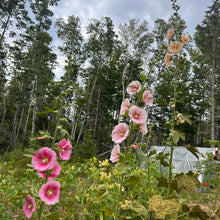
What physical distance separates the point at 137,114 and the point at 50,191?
0.70 m

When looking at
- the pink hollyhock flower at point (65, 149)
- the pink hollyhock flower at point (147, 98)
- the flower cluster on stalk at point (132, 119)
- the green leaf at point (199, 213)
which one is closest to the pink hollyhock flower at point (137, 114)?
the flower cluster on stalk at point (132, 119)

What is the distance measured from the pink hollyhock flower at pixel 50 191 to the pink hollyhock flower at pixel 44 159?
0.10 m

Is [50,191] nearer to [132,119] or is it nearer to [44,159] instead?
[44,159]

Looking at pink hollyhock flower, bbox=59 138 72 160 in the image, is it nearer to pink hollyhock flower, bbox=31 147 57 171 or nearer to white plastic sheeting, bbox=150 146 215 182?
pink hollyhock flower, bbox=31 147 57 171

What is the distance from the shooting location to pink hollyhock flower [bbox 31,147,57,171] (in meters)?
1.00

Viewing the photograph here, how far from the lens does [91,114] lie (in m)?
17.4

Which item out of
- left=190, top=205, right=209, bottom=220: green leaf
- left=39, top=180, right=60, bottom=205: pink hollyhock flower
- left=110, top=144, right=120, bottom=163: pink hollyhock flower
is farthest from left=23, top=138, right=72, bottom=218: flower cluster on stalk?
left=190, top=205, right=209, bottom=220: green leaf

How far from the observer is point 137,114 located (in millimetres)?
1047

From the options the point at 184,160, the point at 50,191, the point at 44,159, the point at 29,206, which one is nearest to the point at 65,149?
the point at 44,159

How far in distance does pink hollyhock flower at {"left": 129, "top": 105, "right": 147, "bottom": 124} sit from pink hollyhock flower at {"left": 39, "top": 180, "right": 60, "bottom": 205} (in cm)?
61

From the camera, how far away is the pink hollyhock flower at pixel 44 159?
1.00 meters

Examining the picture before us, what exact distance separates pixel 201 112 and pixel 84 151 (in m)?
14.2

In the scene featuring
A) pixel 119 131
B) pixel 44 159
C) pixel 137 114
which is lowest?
pixel 44 159

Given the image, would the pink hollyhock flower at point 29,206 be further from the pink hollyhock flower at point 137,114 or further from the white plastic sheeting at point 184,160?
the white plastic sheeting at point 184,160
